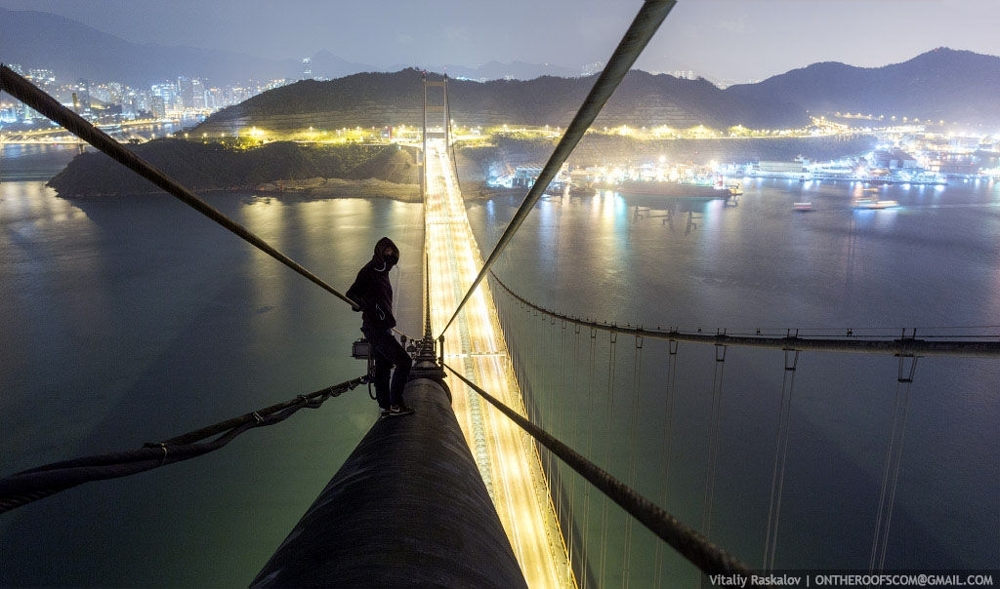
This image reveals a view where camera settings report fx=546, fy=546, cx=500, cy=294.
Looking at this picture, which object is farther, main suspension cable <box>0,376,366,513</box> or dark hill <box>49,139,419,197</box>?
dark hill <box>49,139,419,197</box>

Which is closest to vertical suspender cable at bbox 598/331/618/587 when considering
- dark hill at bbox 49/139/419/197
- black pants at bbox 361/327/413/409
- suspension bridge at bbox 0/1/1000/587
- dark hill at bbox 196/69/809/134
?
suspension bridge at bbox 0/1/1000/587

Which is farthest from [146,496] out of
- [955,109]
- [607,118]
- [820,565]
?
[955,109]

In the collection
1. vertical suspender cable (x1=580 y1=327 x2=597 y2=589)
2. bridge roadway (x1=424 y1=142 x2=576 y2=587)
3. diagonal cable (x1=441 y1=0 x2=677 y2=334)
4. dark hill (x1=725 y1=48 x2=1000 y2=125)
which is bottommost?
vertical suspender cable (x1=580 y1=327 x2=597 y2=589)

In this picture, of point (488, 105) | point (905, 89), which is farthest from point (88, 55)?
point (905, 89)

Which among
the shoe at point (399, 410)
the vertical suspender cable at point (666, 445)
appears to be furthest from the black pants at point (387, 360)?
the vertical suspender cable at point (666, 445)

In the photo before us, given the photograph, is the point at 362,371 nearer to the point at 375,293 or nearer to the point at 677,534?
the point at 375,293

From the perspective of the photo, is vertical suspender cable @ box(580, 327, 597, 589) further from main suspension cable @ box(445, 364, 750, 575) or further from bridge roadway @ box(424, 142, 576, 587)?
main suspension cable @ box(445, 364, 750, 575)
